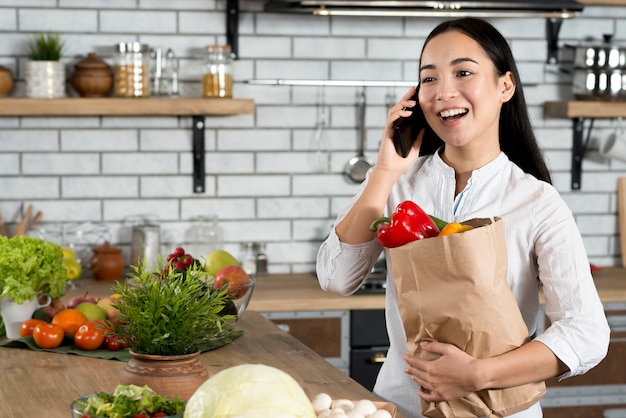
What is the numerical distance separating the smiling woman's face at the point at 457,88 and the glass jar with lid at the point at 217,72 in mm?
1991

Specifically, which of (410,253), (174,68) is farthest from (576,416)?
(410,253)

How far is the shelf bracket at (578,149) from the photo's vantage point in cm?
449

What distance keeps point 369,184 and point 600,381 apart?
2258 millimetres

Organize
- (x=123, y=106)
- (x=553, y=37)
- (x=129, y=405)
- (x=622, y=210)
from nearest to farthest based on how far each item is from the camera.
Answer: (x=129, y=405), (x=123, y=106), (x=553, y=37), (x=622, y=210)

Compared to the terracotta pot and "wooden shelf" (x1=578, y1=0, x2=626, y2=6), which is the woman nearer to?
the terracotta pot

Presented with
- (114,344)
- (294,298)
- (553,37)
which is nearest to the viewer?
(114,344)

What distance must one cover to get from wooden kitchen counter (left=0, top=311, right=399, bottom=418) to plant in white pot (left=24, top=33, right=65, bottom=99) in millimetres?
1680

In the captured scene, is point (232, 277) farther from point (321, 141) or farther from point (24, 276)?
point (321, 141)

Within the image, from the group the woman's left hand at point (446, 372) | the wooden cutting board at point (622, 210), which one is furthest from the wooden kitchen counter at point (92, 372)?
the wooden cutting board at point (622, 210)

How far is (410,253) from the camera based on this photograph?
5.85 ft

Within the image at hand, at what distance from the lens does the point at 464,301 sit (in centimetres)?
178

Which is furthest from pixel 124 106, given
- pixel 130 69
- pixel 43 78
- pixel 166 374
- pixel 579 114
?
pixel 166 374

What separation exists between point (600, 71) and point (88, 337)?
2.79m

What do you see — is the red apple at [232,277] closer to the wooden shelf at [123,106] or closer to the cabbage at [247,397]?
the cabbage at [247,397]
